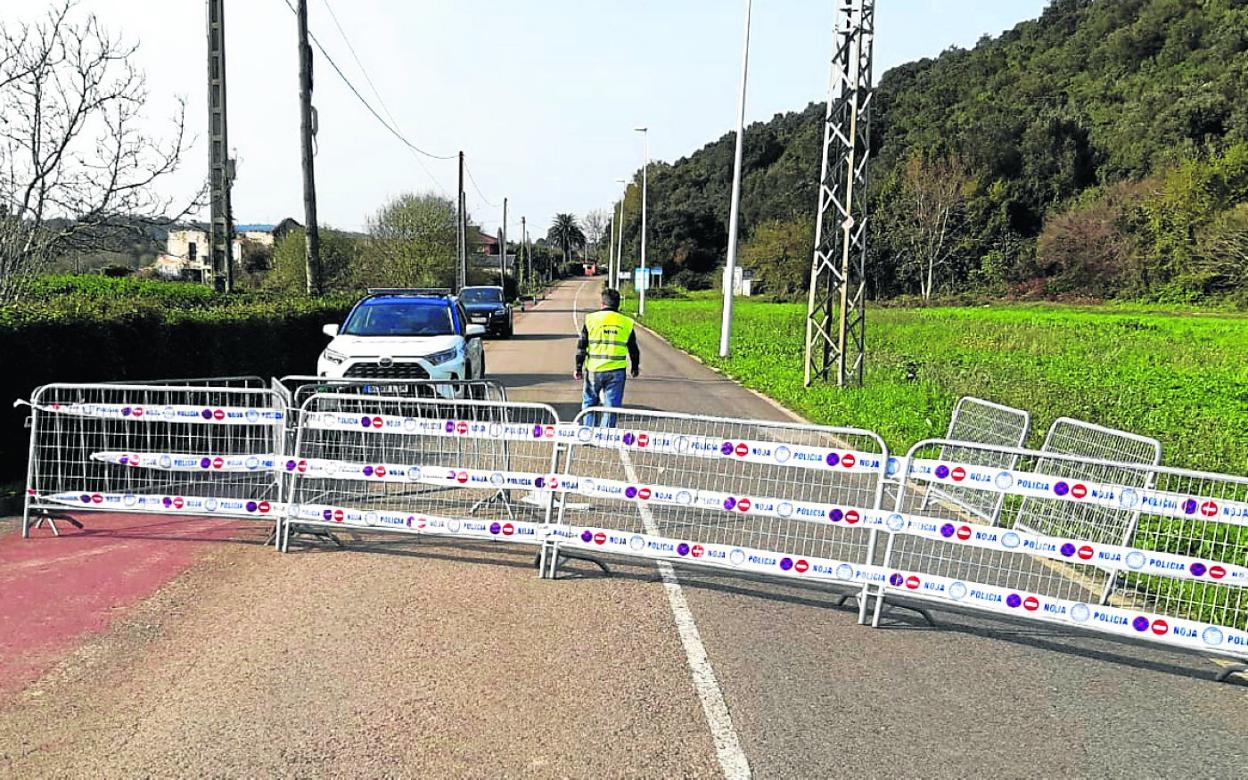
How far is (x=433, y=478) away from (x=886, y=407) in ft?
33.7

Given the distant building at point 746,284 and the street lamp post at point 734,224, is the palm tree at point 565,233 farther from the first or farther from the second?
the street lamp post at point 734,224

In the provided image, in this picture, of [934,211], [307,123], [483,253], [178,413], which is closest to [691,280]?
[483,253]

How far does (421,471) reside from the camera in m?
6.98

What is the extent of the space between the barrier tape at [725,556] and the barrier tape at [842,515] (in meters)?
0.26

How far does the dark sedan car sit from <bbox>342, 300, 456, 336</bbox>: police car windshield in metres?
18.2

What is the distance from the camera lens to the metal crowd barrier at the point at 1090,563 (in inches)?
214

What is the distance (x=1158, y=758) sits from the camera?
419 centimetres

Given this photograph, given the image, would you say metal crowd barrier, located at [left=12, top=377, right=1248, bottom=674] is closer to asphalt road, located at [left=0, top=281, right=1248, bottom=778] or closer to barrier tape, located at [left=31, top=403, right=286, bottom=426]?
barrier tape, located at [left=31, top=403, right=286, bottom=426]

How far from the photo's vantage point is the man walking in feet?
34.6

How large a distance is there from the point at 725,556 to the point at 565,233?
181m

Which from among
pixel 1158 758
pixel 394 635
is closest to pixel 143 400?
pixel 394 635

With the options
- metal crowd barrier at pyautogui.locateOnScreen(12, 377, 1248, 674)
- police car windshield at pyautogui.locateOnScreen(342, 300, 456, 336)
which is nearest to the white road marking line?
metal crowd barrier at pyautogui.locateOnScreen(12, 377, 1248, 674)

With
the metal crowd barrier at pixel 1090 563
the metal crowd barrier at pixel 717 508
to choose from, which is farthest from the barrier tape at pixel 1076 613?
the metal crowd barrier at pixel 717 508

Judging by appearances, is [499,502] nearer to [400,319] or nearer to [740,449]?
[740,449]
